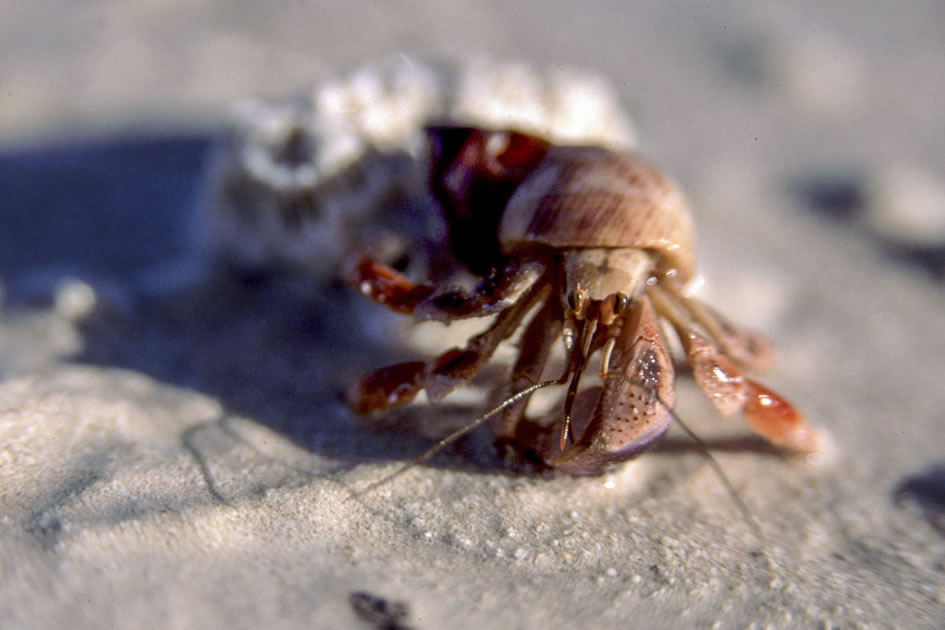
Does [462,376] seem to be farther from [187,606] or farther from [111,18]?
[111,18]

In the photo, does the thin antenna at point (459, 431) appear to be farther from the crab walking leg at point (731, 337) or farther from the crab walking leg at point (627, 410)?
the crab walking leg at point (731, 337)

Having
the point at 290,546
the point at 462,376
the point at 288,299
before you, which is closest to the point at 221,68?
the point at 288,299

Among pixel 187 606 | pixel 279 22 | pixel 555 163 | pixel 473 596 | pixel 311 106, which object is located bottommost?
pixel 473 596

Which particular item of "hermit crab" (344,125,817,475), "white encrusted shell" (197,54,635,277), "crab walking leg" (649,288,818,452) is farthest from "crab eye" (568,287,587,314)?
"white encrusted shell" (197,54,635,277)

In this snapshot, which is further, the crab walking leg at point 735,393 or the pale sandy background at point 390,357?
the crab walking leg at point 735,393

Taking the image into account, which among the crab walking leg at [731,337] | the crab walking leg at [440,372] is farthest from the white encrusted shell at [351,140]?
the crab walking leg at [731,337]

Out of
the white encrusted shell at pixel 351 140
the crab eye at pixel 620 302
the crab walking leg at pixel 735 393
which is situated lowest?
the crab walking leg at pixel 735 393
